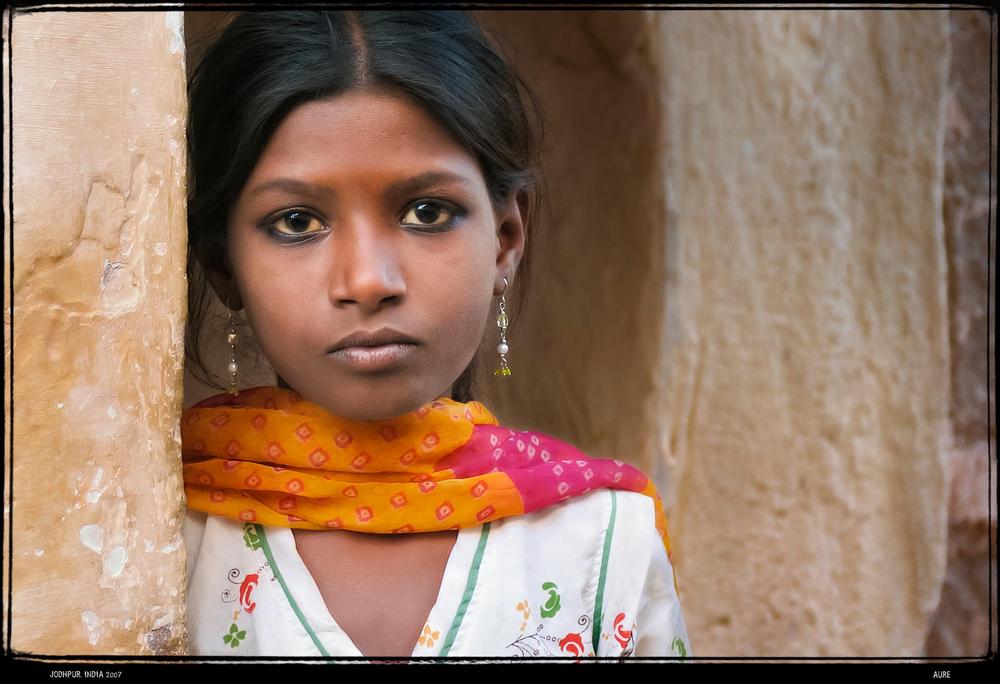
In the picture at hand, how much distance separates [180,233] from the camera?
1080 mm

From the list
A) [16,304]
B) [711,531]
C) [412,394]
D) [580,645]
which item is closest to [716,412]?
[711,531]

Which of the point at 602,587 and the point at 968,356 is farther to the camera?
the point at 968,356

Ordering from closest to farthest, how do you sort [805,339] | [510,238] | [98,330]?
[98,330] < [510,238] < [805,339]

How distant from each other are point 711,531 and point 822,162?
669 millimetres

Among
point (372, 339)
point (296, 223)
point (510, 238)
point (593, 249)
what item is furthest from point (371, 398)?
point (593, 249)

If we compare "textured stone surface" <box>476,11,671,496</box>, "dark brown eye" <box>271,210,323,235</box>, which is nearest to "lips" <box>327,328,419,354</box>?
"dark brown eye" <box>271,210,323,235</box>

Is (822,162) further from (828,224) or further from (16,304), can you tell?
(16,304)

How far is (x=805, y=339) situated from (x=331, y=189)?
3.63 ft

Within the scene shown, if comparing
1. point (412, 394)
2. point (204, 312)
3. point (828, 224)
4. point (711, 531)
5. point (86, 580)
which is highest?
point (828, 224)

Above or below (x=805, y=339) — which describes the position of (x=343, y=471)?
below

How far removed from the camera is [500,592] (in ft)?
4.02

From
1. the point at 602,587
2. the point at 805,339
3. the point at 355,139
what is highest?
the point at 355,139

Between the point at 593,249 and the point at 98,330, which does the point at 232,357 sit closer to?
the point at 98,330

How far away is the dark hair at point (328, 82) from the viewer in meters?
1.18
